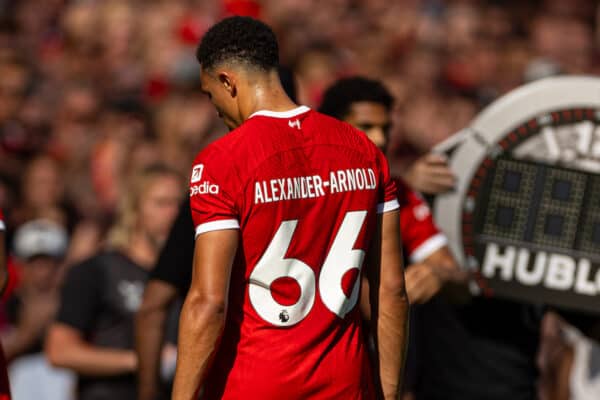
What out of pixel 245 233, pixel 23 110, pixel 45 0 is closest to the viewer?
pixel 245 233

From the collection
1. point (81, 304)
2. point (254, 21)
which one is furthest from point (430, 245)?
point (81, 304)

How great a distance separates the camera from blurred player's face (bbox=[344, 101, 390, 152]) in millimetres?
5242

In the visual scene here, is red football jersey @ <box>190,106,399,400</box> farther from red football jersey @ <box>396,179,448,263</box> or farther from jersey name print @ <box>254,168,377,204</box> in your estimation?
red football jersey @ <box>396,179,448,263</box>

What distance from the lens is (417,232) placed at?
529 centimetres

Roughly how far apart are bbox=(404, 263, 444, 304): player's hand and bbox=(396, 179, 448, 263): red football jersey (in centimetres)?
9

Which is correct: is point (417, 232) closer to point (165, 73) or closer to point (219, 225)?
point (219, 225)

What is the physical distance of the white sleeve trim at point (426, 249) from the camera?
5.28m

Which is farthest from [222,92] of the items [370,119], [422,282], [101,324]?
[101,324]

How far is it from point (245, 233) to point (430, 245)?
156 cm

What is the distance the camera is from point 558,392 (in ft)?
23.6

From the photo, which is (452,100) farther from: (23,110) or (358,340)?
(358,340)

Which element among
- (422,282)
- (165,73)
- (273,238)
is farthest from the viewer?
(165,73)

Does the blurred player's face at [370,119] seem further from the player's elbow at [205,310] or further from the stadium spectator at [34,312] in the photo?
the stadium spectator at [34,312]

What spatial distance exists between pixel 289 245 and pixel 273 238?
0.06 metres
